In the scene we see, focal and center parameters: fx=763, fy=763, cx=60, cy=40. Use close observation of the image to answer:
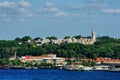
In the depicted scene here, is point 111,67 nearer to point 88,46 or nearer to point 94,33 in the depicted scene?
point 88,46

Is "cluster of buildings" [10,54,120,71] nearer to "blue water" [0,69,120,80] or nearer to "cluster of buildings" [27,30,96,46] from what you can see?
"blue water" [0,69,120,80]

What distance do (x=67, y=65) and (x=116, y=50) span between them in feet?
57.2

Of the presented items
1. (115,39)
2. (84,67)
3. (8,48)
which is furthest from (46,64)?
(115,39)

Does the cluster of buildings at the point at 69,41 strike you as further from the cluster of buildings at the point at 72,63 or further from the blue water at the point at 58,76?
the blue water at the point at 58,76

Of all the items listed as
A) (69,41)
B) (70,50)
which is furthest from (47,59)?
(69,41)

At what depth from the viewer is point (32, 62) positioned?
14312 cm

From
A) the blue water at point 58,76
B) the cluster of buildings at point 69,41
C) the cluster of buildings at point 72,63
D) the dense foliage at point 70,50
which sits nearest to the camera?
the blue water at point 58,76

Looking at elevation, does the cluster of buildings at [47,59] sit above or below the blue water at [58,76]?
above

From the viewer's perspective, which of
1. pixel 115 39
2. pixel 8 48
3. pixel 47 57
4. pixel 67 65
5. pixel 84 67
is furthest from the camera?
pixel 115 39

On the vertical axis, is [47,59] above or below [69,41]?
below

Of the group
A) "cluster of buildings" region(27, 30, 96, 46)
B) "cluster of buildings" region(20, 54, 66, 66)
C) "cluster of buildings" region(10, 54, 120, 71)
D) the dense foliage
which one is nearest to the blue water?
"cluster of buildings" region(10, 54, 120, 71)

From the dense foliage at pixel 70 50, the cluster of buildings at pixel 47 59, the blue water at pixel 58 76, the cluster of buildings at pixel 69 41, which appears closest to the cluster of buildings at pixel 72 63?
the cluster of buildings at pixel 47 59

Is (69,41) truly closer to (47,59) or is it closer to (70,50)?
(70,50)

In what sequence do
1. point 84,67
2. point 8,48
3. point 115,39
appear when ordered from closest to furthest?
point 84,67, point 8,48, point 115,39
